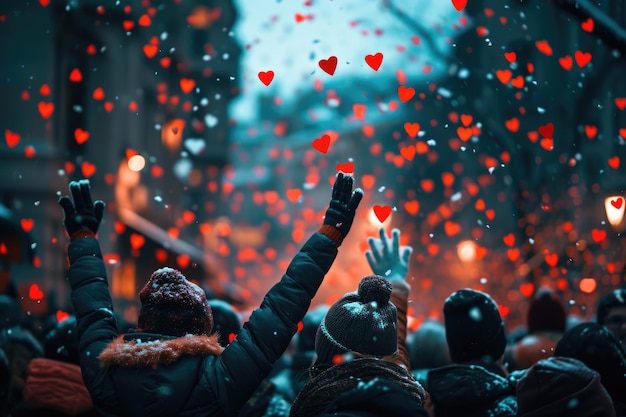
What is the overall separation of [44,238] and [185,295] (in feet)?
48.9

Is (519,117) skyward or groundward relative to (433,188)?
skyward

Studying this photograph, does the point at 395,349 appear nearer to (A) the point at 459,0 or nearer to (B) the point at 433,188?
(A) the point at 459,0

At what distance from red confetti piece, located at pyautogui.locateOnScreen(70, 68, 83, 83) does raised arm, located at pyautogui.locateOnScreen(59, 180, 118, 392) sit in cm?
1624

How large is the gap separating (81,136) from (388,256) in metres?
16.5

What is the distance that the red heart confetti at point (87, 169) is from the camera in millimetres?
19203

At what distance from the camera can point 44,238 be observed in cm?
1708

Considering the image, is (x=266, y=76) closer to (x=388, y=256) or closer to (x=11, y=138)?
(x=388, y=256)

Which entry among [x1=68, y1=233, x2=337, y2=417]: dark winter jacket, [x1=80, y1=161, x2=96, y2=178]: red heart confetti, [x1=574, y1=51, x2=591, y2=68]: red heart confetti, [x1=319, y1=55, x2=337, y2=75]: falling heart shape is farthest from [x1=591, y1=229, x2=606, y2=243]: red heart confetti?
[x1=68, y1=233, x2=337, y2=417]: dark winter jacket

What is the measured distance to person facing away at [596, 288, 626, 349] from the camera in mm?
5254

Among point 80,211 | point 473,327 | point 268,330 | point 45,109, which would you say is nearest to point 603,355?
point 473,327

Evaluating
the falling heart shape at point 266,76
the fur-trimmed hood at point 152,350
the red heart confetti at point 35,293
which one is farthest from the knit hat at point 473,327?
the red heart confetti at point 35,293

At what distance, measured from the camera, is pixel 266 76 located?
5926mm

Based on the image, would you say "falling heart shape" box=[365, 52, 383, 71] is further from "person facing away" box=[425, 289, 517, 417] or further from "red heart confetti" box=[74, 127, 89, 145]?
"red heart confetti" box=[74, 127, 89, 145]

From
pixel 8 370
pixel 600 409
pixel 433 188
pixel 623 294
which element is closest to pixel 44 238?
pixel 8 370
